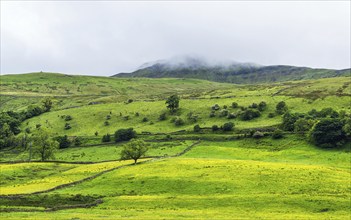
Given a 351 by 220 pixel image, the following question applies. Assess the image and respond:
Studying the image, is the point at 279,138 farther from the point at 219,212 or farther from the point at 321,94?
the point at 219,212

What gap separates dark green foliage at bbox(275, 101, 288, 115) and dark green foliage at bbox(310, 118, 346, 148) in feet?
127

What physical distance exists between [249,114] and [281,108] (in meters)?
14.5

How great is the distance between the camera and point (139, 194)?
70125 mm

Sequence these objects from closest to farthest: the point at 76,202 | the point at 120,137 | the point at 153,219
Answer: the point at 153,219
the point at 76,202
the point at 120,137

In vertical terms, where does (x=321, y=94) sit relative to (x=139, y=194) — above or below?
above

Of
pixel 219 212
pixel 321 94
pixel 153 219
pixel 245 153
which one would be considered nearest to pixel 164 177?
pixel 219 212

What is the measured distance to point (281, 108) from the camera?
Result: 546 ft

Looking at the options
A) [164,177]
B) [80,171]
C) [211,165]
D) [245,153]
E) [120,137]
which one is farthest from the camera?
[120,137]

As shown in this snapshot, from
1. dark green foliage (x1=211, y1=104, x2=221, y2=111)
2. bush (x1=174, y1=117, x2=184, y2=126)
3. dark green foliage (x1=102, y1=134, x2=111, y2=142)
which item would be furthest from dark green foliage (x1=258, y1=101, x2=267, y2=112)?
dark green foliage (x1=102, y1=134, x2=111, y2=142)

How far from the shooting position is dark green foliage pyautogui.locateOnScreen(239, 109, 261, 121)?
163 metres

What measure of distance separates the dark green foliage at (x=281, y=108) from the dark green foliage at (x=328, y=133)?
38861 mm

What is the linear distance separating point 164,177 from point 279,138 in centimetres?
6548

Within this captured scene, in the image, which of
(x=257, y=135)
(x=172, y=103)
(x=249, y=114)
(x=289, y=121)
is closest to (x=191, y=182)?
(x=257, y=135)

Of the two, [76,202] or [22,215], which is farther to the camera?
[76,202]
